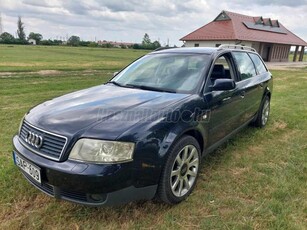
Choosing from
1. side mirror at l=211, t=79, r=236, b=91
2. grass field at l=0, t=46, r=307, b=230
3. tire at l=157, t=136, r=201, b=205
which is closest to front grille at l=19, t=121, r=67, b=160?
grass field at l=0, t=46, r=307, b=230

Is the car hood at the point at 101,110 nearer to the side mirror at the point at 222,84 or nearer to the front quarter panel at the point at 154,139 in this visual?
the front quarter panel at the point at 154,139

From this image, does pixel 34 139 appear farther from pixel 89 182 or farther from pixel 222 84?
pixel 222 84

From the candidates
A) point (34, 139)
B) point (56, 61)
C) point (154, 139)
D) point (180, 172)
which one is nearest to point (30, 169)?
point (34, 139)

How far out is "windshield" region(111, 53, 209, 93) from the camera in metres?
3.30

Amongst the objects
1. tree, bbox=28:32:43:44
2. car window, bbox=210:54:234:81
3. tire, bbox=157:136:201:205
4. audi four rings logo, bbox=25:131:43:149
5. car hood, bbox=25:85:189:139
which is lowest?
tire, bbox=157:136:201:205

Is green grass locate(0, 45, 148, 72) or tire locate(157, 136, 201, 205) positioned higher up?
tire locate(157, 136, 201, 205)

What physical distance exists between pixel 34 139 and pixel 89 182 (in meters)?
0.72

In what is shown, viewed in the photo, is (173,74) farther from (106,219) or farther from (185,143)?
(106,219)

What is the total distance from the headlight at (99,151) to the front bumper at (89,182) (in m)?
0.05

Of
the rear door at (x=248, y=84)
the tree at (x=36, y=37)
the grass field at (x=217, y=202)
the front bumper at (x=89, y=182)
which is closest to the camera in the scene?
the front bumper at (x=89, y=182)

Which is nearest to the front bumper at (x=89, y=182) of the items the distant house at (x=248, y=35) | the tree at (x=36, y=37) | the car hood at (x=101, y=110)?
the car hood at (x=101, y=110)

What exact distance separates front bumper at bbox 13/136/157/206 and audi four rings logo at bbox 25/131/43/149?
10 centimetres

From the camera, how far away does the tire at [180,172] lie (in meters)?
2.60

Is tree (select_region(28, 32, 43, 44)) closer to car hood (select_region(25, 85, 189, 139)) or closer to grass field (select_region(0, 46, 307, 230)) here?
grass field (select_region(0, 46, 307, 230))
